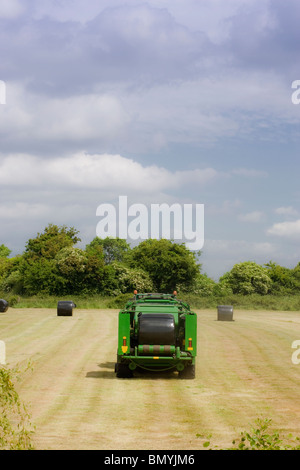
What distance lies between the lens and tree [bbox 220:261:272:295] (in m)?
80.0

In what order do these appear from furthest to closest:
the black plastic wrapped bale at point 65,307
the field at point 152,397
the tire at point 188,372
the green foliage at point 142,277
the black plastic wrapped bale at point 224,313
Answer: the green foliage at point 142,277 → the black plastic wrapped bale at point 65,307 → the black plastic wrapped bale at point 224,313 → the tire at point 188,372 → the field at point 152,397

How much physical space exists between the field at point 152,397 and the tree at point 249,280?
53.0 metres

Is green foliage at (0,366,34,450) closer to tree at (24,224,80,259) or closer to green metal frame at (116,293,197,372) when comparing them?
green metal frame at (116,293,197,372)

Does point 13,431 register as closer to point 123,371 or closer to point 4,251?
point 123,371

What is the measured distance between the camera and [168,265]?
74.9 m

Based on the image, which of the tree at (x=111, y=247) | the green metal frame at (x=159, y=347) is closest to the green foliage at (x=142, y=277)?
the tree at (x=111, y=247)

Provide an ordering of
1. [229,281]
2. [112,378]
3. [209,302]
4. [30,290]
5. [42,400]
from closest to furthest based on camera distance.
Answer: [42,400] < [112,378] < [209,302] < [30,290] < [229,281]

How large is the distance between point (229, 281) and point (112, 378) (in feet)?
220

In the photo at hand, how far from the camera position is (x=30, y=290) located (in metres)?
74.7

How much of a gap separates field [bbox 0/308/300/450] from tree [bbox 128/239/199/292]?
155ft

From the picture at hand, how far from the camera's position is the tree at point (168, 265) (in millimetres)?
75250

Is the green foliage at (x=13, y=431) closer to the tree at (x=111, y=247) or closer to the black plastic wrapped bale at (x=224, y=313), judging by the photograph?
the black plastic wrapped bale at (x=224, y=313)
